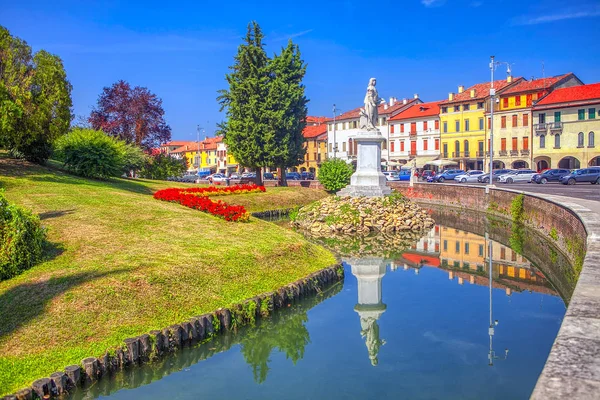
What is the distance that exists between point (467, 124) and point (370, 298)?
221 feet

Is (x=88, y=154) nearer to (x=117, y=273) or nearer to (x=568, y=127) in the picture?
(x=117, y=273)

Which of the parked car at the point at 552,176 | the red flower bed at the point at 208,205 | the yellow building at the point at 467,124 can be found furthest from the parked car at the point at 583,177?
the red flower bed at the point at 208,205

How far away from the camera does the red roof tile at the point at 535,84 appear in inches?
2736

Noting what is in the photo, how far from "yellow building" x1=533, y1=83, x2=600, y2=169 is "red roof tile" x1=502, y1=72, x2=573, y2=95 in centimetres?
163

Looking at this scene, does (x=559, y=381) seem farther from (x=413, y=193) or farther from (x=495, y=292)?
(x=413, y=193)

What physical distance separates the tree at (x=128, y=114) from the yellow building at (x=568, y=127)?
152ft

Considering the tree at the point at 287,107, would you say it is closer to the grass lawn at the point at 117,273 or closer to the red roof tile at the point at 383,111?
the grass lawn at the point at 117,273

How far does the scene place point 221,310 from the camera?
11.6 metres

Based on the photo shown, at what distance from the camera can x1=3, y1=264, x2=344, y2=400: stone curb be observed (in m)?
8.28

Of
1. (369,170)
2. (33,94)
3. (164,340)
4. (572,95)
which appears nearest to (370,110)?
(369,170)

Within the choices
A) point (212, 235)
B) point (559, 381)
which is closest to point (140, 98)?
point (212, 235)

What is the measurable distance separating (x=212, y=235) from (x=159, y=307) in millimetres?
7200

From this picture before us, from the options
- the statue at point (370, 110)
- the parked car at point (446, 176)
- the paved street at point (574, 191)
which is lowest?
the paved street at point (574, 191)

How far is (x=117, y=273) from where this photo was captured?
1238cm
